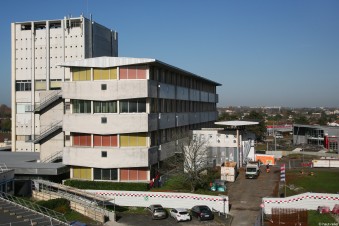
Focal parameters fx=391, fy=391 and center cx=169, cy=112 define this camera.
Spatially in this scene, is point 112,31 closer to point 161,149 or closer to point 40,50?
point 40,50

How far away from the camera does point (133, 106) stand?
1802 inches

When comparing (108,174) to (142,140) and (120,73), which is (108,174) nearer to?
(142,140)

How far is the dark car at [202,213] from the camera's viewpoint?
1328 inches

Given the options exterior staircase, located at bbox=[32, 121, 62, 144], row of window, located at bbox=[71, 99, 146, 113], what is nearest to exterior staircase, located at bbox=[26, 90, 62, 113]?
exterior staircase, located at bbox=[32, 121, 62, 144]

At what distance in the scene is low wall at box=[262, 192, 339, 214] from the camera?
116 feet

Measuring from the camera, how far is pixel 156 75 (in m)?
48.8

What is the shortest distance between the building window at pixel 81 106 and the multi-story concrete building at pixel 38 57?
19.7m

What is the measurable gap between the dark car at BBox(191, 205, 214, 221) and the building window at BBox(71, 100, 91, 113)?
18582 millimetres

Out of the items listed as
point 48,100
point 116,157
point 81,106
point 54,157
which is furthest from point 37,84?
point 116,157

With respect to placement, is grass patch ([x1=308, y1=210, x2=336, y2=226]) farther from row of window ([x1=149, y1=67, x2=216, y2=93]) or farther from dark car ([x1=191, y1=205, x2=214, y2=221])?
row of window ([x1=149, y1=67, x2=216, y2=93])

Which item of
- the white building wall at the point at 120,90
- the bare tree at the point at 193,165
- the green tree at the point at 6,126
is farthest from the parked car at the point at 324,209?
the green tree at the point at 6,126

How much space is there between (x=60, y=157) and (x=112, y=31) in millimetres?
32888

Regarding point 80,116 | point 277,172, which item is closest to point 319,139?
point 277,172

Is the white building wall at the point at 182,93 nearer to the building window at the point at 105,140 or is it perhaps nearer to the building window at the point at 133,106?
the building window at the point at 133,106
